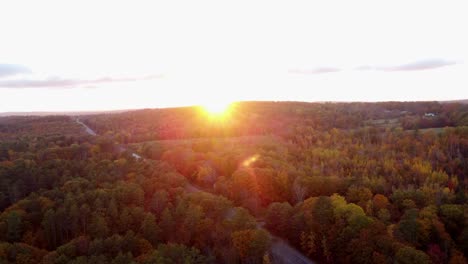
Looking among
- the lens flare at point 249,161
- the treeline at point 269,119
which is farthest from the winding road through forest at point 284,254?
the treeline at point 269,119

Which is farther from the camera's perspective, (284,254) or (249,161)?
(249,161)

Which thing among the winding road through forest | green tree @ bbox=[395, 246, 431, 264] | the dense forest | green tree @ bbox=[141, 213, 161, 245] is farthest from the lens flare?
green tree @ bbox=[395, 246, 431, 264]

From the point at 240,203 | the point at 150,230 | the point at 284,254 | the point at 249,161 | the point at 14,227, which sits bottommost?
the point at 284,254

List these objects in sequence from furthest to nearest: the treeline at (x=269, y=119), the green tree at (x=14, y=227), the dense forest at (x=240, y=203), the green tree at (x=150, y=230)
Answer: the treeline at (x=269, y=119)
the green tree at (x=14, y=227)
the green tree at (x=150, y=230)
the dense forest at (x=240, y=203)

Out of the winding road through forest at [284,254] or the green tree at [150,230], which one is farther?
the winding road through forest at [284,254]

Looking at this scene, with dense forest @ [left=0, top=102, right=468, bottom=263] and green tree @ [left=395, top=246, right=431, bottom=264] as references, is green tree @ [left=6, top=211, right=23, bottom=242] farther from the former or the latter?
green tree @ [left=395, top=246, right=431, bottom=264]

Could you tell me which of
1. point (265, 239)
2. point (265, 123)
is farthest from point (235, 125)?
point (265, 239)

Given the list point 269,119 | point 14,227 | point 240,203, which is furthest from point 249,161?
point 269,119

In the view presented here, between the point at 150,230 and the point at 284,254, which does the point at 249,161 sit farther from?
the point at 150,230

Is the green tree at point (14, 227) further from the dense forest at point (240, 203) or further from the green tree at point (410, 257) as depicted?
the green tree at point (410, 257)
